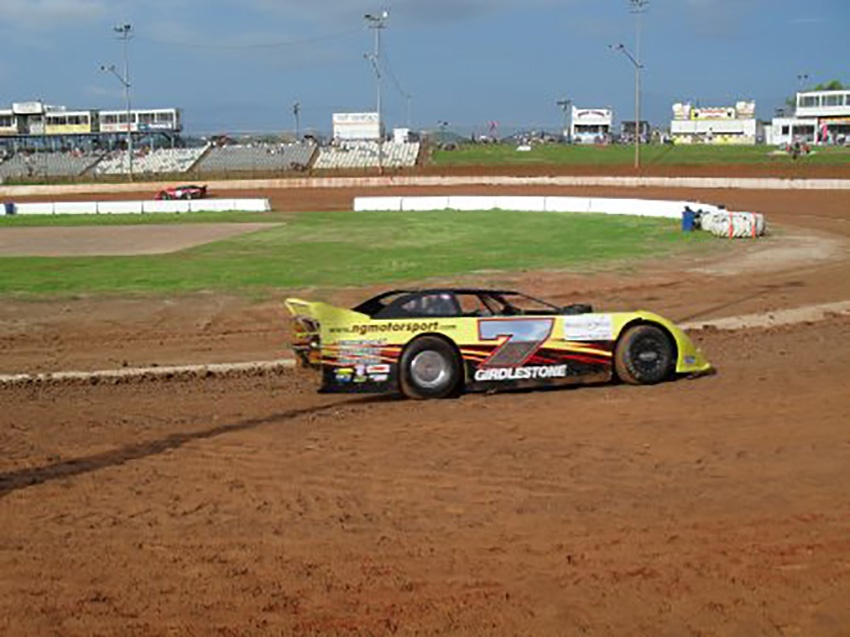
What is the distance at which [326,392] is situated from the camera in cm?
1080

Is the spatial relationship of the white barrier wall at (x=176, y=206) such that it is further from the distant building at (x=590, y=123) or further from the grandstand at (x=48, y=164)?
the distant building at (x=590, y=123)

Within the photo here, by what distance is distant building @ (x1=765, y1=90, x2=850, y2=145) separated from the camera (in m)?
123

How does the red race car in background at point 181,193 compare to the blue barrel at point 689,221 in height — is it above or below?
above

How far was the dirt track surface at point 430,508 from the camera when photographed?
514 centimetres

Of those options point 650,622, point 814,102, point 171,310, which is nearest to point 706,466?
point 650,622

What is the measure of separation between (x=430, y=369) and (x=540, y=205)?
36478mm

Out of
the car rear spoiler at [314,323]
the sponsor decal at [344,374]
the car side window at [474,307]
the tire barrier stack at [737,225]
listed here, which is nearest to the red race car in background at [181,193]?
the tire barrier stack at [737,225]

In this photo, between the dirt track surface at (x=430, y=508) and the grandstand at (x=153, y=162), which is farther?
the grandstand at (x=153, y=162)

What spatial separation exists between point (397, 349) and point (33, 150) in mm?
120989

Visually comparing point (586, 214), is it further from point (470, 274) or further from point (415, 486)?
point (415, 486)

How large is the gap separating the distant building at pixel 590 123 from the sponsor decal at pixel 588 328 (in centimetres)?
14574

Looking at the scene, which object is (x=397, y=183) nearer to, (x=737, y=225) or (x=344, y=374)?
(x=737, y=225)

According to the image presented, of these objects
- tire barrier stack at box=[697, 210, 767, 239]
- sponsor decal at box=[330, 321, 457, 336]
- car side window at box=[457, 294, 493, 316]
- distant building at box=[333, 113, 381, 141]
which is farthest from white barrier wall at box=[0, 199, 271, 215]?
distant building at box=[333, 113, 381, 141]

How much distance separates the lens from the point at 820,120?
126m
